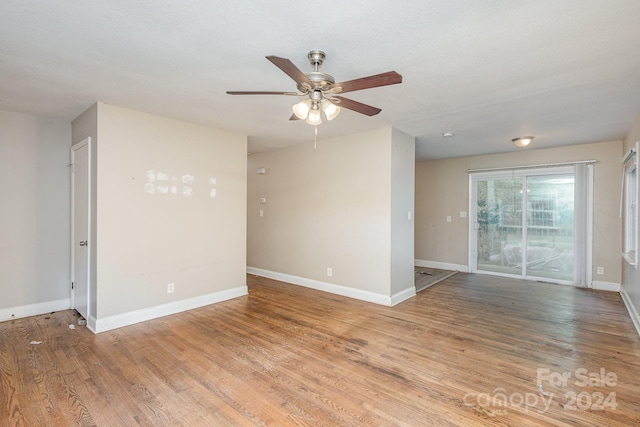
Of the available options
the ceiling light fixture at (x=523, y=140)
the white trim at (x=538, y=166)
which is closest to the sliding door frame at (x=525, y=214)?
the white trim at (x=538, y=166)

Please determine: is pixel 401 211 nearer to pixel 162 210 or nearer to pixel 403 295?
pixel 403 295

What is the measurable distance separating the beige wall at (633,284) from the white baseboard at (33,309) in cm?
668

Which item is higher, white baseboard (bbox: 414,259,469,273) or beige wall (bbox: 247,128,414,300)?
beige wall (bbox: 247,128,414,300)

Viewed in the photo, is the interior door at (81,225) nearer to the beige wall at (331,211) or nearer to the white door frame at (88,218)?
the white door frame at (88,218)

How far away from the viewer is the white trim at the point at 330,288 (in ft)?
13.8

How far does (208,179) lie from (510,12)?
11.9 ft

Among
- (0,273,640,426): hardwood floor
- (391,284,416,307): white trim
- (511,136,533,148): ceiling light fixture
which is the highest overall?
(511,136,533,148): ceiling light fixture

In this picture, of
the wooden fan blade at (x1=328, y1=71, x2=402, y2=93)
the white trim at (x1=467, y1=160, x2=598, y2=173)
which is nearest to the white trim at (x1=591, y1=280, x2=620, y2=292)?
the white trim at (x1=467, y1=160, x2=598, y2=173)

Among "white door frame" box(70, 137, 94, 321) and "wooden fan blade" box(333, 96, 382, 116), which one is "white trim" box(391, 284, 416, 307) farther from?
"white door frame" box(70, 137, 94, 321)

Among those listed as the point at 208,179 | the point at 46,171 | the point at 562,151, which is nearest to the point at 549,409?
the point at 208,179

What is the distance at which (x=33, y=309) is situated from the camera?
3.68 m

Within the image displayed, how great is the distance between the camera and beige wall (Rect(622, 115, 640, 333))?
11.3 ft

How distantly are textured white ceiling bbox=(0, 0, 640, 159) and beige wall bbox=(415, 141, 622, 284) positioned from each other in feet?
5.03

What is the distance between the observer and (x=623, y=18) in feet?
5.73
